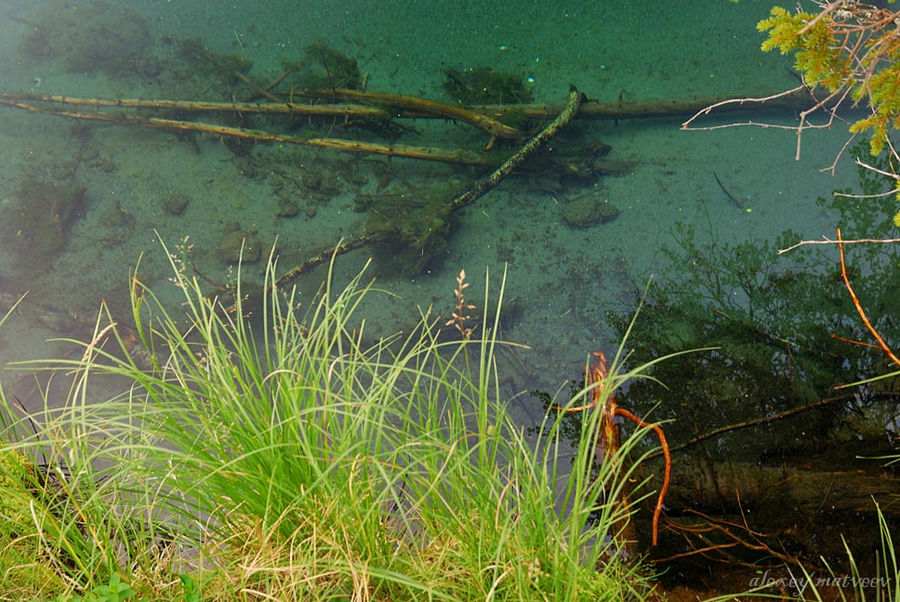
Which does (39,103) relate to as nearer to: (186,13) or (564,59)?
(186,13)

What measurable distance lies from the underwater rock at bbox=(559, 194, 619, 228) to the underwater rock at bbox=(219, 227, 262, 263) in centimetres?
150

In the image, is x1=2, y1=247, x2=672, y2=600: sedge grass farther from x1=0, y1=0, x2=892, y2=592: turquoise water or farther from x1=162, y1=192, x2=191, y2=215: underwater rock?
x1=162, y1=192, x2=191, y2=215: underwater rock

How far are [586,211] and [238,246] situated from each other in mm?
1701

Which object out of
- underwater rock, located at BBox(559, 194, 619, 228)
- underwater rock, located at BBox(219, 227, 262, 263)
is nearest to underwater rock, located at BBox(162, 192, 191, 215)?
underwater rock, located at BBox(219, 227, 262, 263)

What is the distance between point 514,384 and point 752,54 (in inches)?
106

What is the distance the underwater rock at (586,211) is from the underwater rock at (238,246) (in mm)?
1500

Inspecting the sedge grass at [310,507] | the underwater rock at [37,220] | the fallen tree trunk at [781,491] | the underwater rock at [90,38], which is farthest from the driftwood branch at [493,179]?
the underwater rock at [90,38]

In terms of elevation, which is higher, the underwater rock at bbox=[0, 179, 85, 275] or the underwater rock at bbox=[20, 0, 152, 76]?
the underwater rock at bbox=[20, 0, 152, 76]

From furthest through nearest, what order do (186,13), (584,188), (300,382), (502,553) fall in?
1. (186,13)
2. (584,188)
3. (300,382)
4. (502,553)

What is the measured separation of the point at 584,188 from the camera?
10.0 feet

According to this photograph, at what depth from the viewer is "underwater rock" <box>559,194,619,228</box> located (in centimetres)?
289

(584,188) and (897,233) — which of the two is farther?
(584,188)

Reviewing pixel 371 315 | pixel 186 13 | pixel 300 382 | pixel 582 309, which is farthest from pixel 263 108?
pixel 300 382

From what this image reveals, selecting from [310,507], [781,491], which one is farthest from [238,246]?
[781,491]
